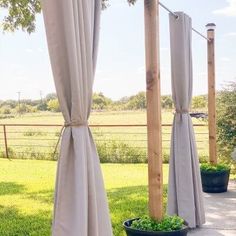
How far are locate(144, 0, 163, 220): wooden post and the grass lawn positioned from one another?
82 centimetres

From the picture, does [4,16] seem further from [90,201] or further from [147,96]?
[90,201]

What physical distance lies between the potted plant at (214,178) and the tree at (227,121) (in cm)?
101

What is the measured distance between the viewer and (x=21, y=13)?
6.45 meters

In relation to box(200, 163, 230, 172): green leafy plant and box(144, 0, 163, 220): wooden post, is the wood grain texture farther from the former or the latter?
box(144, 0, 163, 220): wooden post

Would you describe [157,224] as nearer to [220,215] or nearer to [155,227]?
[155,227]

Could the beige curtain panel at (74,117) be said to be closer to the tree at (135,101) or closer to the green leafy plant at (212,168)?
the green leafy plant at (212,168)

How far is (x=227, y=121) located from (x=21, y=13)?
3506 mm

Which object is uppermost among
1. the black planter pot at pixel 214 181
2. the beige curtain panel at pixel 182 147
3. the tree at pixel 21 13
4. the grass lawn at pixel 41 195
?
the tree at pixel 21 13

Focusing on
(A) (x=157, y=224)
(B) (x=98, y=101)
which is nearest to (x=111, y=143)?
(B) (x=98, y=101)

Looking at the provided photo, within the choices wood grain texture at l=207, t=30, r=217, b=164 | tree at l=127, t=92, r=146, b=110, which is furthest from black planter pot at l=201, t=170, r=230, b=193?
tree at l=127, t=92, r=146, b=110

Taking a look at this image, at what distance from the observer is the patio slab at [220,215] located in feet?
11.6

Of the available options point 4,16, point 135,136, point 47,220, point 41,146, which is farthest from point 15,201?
point 135,136

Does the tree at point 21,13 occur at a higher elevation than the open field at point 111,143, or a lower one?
higher

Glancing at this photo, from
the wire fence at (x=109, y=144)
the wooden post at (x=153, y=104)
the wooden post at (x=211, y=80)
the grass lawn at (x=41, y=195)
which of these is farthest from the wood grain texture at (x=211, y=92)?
the wire fence at (x=109, y=144)
